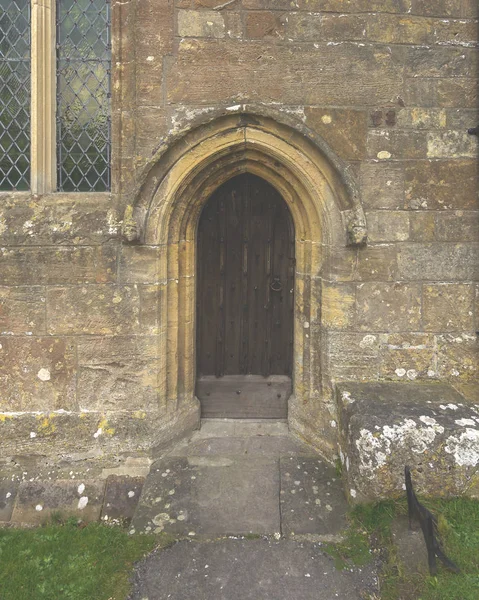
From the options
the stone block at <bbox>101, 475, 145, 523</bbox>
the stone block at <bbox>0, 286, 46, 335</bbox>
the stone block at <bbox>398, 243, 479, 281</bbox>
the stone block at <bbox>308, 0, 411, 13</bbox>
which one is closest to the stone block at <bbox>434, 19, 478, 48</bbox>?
the stone block at <bbox>308, 0, 411, 13</bbox>

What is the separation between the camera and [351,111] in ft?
11.6

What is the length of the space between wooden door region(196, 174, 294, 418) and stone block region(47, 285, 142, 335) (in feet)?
2.47

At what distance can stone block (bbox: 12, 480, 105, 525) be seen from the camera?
3.26 metres

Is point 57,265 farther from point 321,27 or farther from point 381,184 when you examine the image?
point 321,27

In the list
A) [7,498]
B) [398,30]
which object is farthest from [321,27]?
[7,498]

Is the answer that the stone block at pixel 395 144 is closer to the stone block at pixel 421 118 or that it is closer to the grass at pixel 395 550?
the stone block at pixel 421 118

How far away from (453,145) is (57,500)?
401 centimetres

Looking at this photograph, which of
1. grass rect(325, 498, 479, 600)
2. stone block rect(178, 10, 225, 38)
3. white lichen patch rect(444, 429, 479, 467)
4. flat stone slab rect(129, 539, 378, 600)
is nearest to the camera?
grass rect(325, 498, 479, 600)

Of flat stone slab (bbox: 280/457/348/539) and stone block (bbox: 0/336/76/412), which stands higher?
stone block (bbox: 0/336/76/412)

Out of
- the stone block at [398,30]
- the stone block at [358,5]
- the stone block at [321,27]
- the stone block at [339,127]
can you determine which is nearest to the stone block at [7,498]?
the stone block at [339,127]

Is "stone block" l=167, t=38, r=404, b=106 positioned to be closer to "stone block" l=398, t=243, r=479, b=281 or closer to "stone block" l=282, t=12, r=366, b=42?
"stone block" l=282, t=12, r=366, b=42

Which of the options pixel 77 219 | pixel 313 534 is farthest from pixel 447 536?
pixel 77 219

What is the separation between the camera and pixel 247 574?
2.60 meters

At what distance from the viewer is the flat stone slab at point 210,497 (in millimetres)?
2953
